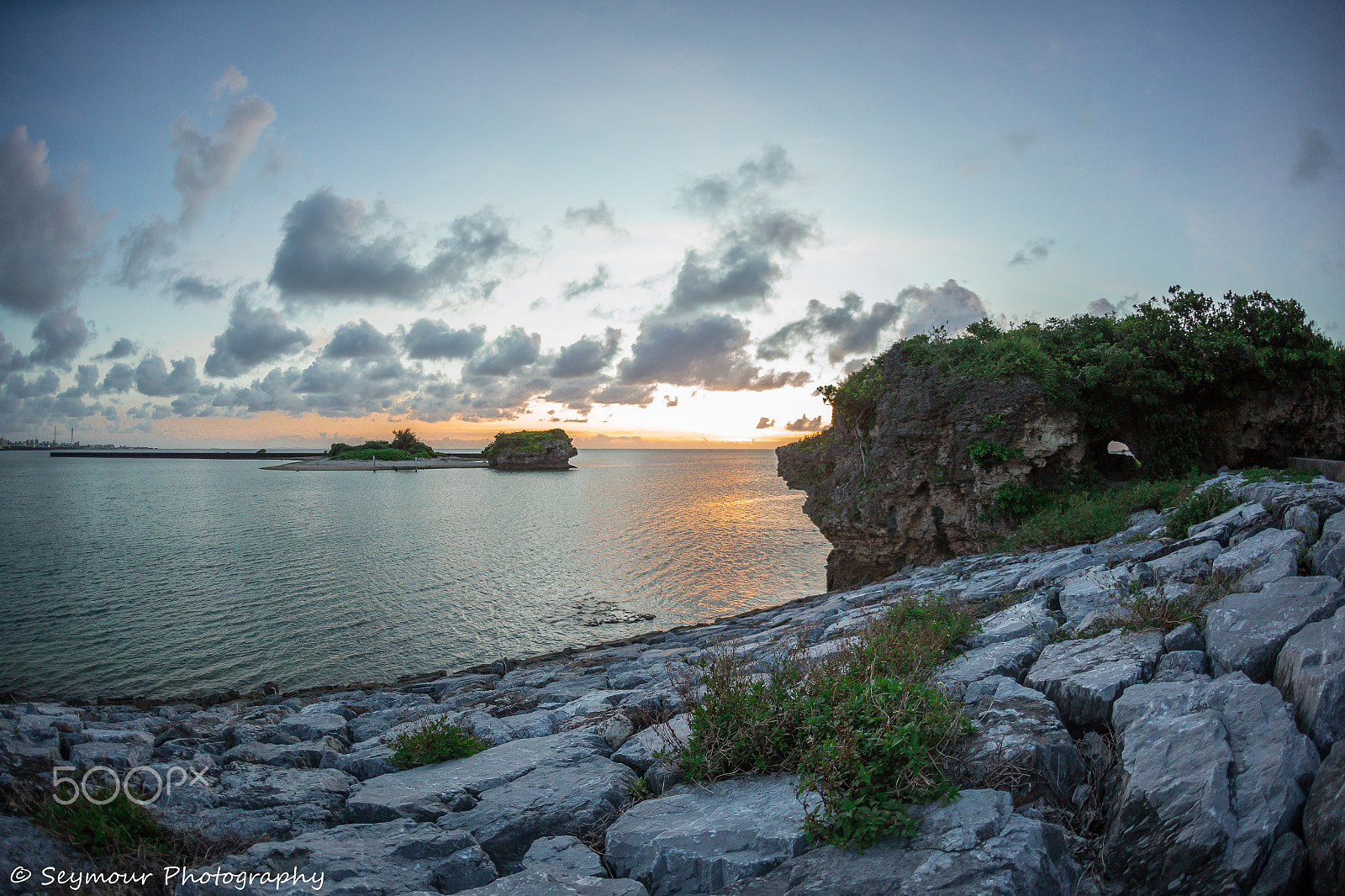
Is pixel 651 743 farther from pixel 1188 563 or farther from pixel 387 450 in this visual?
pixel 387 450

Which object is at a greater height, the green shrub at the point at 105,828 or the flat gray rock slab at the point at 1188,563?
the flat gray rock slab at the point at 1188,563

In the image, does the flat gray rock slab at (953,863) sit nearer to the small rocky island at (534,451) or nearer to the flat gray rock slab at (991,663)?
the flat gray rock slab at (991,663)

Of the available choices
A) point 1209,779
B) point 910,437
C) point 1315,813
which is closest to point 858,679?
point 1209,779

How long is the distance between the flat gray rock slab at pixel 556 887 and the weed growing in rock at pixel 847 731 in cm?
134

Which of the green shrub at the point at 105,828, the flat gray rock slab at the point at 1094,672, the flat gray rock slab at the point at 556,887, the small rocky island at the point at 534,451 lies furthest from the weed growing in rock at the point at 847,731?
the small rocky island at the point at 534,451

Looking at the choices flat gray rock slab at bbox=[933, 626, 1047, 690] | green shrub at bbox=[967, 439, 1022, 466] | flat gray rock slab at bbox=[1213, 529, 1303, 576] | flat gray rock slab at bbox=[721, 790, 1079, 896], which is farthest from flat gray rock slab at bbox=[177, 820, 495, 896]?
green shrub at bbox=[967, 439, 1022, 466]

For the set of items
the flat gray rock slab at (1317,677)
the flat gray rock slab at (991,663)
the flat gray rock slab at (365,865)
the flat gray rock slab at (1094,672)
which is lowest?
the flat gray rock slab at (365,865)

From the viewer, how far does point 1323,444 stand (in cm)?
1784

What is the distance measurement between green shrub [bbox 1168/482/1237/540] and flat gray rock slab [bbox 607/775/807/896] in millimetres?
10924

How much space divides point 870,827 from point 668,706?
4241 mm

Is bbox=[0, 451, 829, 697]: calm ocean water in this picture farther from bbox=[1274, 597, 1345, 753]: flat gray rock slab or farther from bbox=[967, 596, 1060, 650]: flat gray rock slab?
bbox=[1274, 597, 1345, 753]: flat gray rock slab

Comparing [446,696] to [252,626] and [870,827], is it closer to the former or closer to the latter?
[870,827]

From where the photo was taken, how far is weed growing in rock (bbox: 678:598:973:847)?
473 cm

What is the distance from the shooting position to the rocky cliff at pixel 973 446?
724 inches
